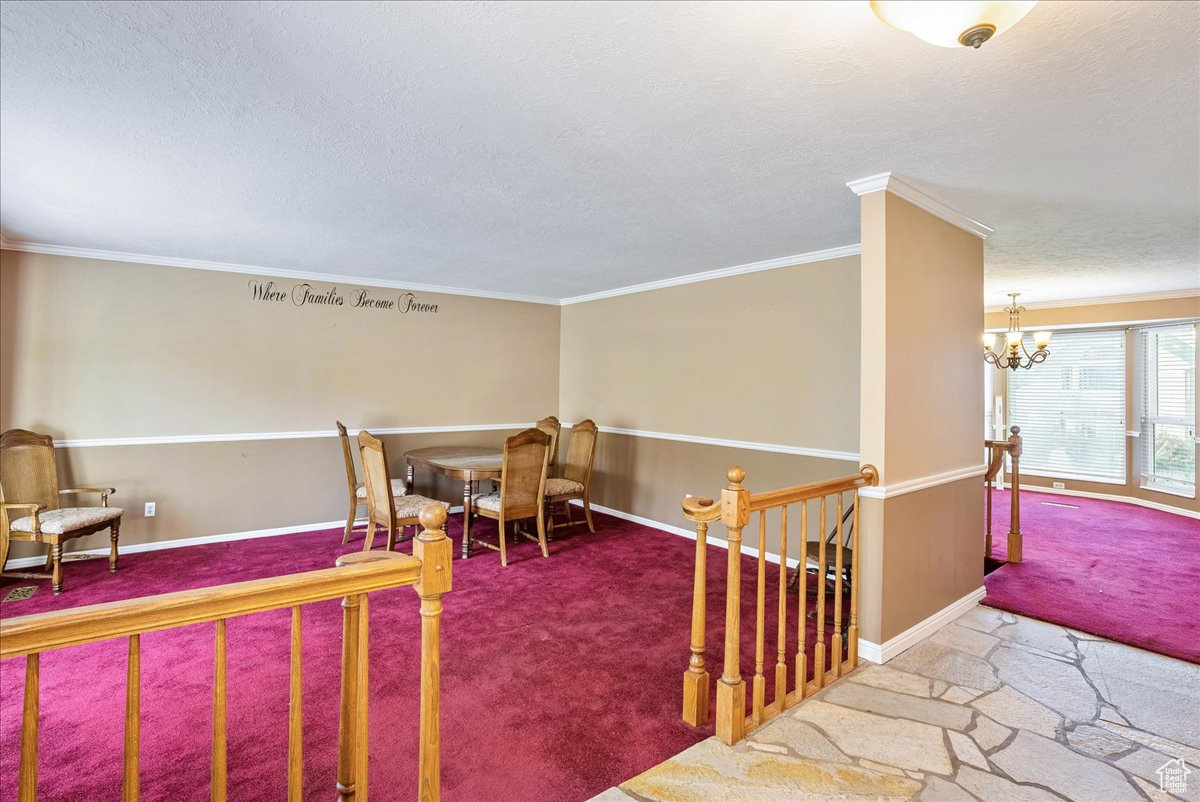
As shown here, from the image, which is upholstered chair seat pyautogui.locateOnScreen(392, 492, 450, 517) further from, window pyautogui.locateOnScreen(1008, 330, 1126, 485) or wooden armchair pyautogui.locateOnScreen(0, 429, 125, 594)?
window pyautogui.locateOnScreen(1008, 330, 1126, 485)

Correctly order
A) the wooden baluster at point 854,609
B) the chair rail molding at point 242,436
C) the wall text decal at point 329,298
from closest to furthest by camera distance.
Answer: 1. the wooden baluster at point 854,609
2. the chair rail molding at point 242,436
3. the wall text decal at point 329,298

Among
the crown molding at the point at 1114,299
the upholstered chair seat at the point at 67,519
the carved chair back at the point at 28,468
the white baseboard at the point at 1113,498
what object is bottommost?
the white baseboard at the point at 1113,498

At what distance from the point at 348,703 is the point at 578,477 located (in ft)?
12.7

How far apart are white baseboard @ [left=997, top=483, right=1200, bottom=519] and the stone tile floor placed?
431 centimetres

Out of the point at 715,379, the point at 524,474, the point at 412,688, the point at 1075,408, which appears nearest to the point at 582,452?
the point at 524,474

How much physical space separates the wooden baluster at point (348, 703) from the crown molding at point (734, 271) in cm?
336

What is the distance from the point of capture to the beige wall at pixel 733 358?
12.8 feet

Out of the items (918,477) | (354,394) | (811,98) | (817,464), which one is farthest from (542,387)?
(811,98)

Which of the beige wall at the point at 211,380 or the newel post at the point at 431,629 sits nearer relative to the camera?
the newel post at the point at 431,629

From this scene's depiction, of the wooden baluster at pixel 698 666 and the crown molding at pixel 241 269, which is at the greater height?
the crown molding at pixel 241 269

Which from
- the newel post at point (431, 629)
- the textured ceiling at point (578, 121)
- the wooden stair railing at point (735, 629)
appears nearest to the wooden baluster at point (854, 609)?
the wooden stair railing at point (735, 629)

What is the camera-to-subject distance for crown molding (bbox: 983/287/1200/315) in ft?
18.1

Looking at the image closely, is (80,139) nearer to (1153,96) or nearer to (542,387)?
(1153,96)

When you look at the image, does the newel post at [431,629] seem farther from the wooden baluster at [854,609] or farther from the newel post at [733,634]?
the wooden baluster at [854,609]
